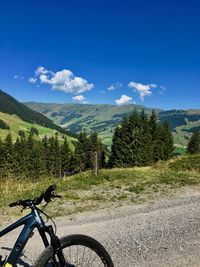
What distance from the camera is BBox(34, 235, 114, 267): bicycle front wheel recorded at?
16.9ft

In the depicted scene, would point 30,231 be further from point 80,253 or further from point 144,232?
point 144,232

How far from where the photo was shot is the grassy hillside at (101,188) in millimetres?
13992

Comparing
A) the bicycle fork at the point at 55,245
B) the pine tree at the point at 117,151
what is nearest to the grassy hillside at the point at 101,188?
the bicycle fork at the point at 55,245

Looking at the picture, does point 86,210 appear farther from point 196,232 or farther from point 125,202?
point 196,232

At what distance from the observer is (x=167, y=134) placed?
86.6 metres

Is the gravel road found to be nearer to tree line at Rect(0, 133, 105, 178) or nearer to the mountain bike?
the mountain bike

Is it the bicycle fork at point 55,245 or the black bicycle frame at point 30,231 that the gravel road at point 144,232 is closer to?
the bicycle fork at point 55,245

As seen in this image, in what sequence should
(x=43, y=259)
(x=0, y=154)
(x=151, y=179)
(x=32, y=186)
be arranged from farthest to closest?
(x=0, y=154) → (x=151, y=179) → (x=32, y=186) → (x=43, y=259)

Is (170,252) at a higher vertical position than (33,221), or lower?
lower

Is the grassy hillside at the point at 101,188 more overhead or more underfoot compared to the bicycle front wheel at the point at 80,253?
more underfoot

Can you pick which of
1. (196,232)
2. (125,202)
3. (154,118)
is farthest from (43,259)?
(154,118)

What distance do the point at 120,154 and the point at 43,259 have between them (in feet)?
233

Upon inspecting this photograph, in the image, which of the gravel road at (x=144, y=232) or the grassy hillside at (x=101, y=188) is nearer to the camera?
the gravel road at (x=144, y=232)

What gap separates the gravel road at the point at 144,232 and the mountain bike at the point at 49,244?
7.17 ft
